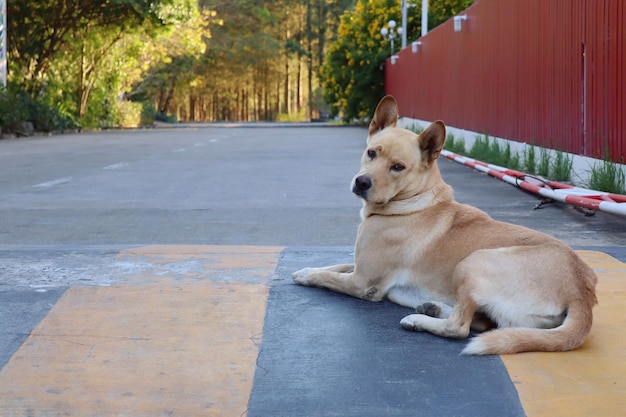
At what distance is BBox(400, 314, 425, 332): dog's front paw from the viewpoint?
13.6ft

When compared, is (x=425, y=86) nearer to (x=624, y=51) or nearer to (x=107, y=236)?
(x=624, y=51)

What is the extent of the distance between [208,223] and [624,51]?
4.80m

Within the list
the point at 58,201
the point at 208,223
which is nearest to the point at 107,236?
the point at 208,223

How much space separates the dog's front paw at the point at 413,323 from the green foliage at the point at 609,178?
578 centimetres

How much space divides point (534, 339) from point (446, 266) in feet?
2.43

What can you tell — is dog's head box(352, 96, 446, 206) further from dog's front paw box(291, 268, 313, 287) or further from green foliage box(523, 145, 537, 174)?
green foliage box(523, 145, 537, 174)

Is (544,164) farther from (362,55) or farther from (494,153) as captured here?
(362,55)

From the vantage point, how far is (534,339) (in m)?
3.82

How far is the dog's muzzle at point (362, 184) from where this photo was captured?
469 centimetres

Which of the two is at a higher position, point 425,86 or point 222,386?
point 425,86

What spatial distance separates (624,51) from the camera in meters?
9.77

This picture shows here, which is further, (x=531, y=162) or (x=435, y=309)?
(x=531, y=162)

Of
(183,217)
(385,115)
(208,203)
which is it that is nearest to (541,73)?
(208,203)

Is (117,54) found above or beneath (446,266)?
above
